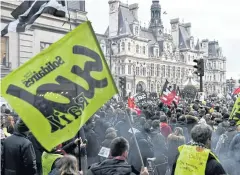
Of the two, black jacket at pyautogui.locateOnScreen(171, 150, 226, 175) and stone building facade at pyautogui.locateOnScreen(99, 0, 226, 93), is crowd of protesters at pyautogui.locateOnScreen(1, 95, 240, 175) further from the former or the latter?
stone building facade at pyautogui.locateOnScreen(99, 0, 226, 93)

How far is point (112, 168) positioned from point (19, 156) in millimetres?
1913

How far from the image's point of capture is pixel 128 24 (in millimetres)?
75562

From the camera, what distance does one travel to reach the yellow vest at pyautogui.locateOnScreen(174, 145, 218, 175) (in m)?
4.07

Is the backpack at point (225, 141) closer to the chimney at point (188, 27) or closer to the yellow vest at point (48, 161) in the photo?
the yellow vest at point (48, 161)

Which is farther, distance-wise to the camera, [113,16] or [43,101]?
[113,16]

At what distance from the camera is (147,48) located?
8062 cm

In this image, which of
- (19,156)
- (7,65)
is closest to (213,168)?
(19,156)

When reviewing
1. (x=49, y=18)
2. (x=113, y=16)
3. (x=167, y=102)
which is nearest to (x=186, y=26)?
(x=113, y=16)

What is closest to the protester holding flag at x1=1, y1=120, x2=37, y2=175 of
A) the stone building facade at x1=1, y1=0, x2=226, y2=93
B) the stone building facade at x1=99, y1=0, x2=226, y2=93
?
the stone building facade at x1=1, y1=0, x2=226, y2=93

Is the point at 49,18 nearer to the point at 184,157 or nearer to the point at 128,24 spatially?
the point at 184,157

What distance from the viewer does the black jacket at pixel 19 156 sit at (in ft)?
17.7

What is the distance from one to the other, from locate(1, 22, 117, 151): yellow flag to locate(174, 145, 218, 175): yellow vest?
1.03 meters

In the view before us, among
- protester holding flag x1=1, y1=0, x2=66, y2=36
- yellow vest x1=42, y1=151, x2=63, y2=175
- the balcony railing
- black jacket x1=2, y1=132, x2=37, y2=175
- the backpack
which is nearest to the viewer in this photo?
protester holding flag x1=1, y1=0, x2=66, y2=36

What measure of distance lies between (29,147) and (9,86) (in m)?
1.50
